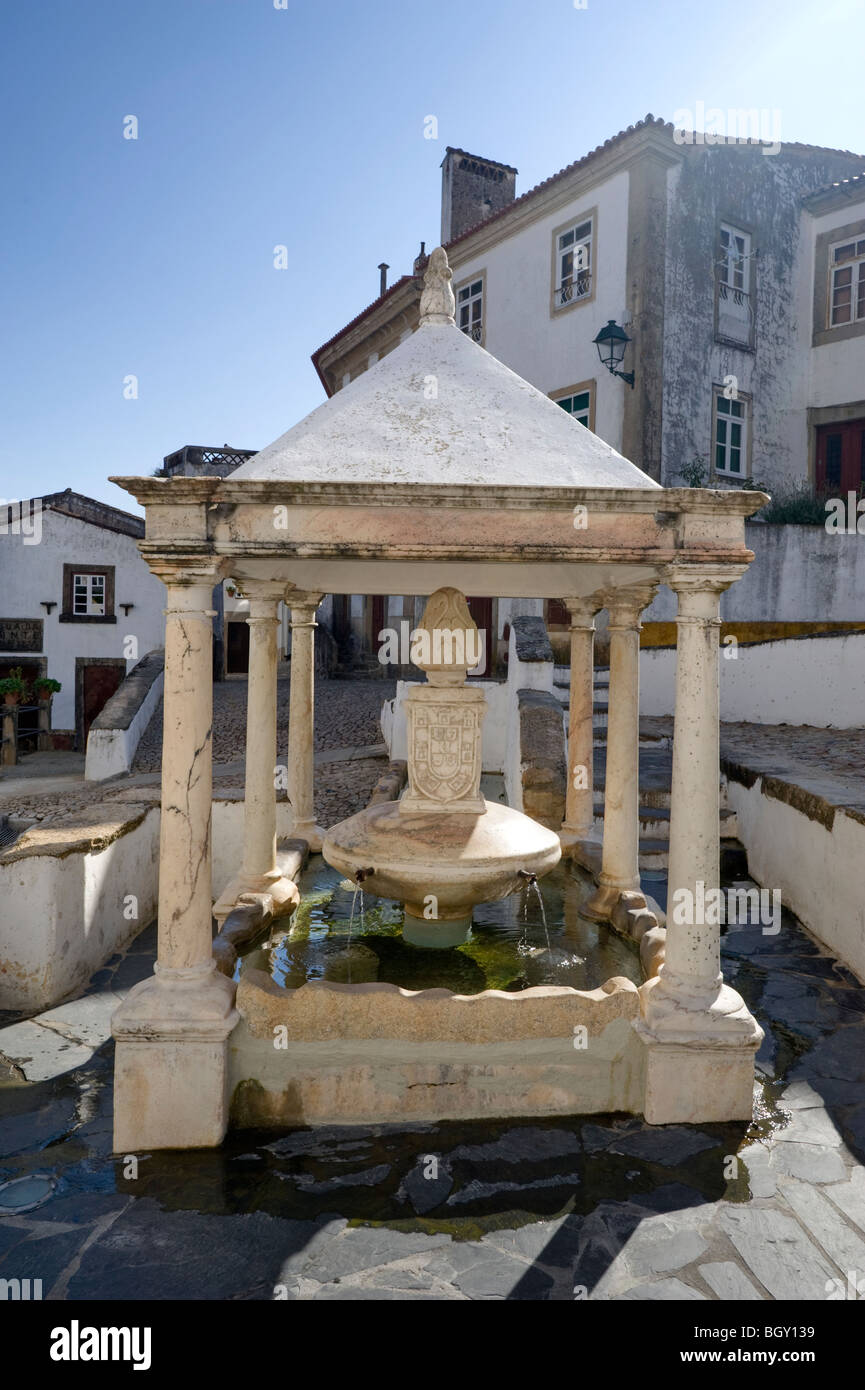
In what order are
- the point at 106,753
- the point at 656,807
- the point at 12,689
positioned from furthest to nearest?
the point at 12,689 → the point at 106,753 → the point at 656,807

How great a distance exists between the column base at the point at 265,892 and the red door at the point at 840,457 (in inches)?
673

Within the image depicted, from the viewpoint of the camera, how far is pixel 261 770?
7.04 m

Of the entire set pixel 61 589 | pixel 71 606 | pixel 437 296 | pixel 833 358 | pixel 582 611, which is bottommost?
pixel 582 611

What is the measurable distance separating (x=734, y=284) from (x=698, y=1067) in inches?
737

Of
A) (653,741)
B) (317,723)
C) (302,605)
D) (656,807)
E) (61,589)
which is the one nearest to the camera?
(302,605)

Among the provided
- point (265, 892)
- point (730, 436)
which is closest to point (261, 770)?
point (265, 892)

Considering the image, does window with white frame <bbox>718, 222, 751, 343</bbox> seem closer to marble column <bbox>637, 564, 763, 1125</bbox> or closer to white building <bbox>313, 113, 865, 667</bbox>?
white building <bbox>313, 113, 865, 667</bbox>

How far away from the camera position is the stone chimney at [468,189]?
23.6 meters

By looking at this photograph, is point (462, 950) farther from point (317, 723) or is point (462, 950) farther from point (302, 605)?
point (317, 723)

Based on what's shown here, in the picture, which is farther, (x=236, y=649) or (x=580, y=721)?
(x=236, y=649)

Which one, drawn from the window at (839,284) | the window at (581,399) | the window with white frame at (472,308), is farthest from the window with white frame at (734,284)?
the window with white frame at (472,308)

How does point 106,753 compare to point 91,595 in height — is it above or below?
below
